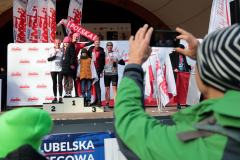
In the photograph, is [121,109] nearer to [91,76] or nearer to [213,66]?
[213,66]

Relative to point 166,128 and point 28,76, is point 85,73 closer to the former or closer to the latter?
point 28,76

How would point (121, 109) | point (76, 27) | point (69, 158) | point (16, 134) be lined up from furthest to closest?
point (76, 27) → point (69, 158) → point (16, 134) → point (121, 109)

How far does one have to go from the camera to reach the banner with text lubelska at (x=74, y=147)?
250 cm

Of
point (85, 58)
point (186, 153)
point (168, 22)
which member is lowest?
point (186, 153)

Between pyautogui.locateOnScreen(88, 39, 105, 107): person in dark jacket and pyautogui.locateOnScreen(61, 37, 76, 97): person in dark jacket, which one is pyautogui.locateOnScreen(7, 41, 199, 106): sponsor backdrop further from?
pyautogui.locateOnScreen(88, 39, 105, 107): person in dark jacket

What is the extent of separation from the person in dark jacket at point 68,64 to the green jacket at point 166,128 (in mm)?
5487

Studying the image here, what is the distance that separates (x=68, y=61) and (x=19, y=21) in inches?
162

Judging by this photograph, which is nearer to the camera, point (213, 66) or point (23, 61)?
point (213, 66)

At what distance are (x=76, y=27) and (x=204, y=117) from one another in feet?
24.0

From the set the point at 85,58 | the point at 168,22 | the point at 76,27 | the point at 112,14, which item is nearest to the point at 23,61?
the point at 76,27

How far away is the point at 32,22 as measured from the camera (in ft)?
29.8

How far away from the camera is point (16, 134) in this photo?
0.89 metres

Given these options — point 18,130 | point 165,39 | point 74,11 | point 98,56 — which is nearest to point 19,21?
point 74,11

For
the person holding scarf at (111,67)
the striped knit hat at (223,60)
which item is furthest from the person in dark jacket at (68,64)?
the striped knit hat at (223,60)
